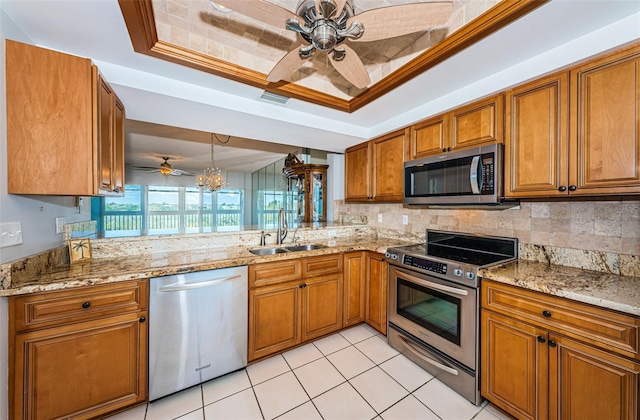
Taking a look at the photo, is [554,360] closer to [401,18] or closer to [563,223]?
[563,223]

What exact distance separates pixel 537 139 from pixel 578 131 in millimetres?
195

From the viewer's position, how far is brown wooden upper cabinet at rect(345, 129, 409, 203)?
2619mm

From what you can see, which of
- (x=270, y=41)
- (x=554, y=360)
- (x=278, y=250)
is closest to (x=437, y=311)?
(x=554, y=360)

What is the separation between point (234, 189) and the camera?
27.7ft

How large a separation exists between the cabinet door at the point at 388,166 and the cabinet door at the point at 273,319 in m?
1.40

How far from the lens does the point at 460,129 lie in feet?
6.66

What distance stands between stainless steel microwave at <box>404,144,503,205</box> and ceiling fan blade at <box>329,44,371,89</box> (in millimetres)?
995

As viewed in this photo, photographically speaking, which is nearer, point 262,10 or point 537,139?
point 262,10

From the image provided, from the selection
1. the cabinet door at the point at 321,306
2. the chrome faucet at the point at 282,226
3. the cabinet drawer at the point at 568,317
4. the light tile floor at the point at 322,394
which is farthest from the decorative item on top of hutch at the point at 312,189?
the cabinet drawer at the point at 568,317

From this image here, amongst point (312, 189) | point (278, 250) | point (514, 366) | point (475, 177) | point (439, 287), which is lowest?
point (514, 366)

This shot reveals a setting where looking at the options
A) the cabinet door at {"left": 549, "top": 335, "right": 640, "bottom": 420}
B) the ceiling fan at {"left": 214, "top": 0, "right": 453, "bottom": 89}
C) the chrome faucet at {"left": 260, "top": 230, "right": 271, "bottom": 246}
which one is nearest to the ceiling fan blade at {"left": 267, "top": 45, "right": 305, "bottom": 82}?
the ceiling fan at {"left": 214, "top": 0, "right": 453, "bottom": 89}

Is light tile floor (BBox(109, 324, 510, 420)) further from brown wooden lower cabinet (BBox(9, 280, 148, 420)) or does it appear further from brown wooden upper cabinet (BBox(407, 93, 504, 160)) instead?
brown wooden upper cabinet (BBox(407, 93, 504, 160))

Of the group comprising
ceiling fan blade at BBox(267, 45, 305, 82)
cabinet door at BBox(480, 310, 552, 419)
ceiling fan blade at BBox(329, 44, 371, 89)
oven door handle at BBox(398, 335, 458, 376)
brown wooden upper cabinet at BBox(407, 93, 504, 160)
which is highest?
ceiling fan blade at BBox(329, 44, 371, 89)

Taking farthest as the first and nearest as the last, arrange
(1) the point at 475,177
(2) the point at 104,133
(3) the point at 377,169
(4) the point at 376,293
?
(3) the point at 377,169, (4) the point at 376,293, (1) the point at 475,177, (2) the point at 104,133
